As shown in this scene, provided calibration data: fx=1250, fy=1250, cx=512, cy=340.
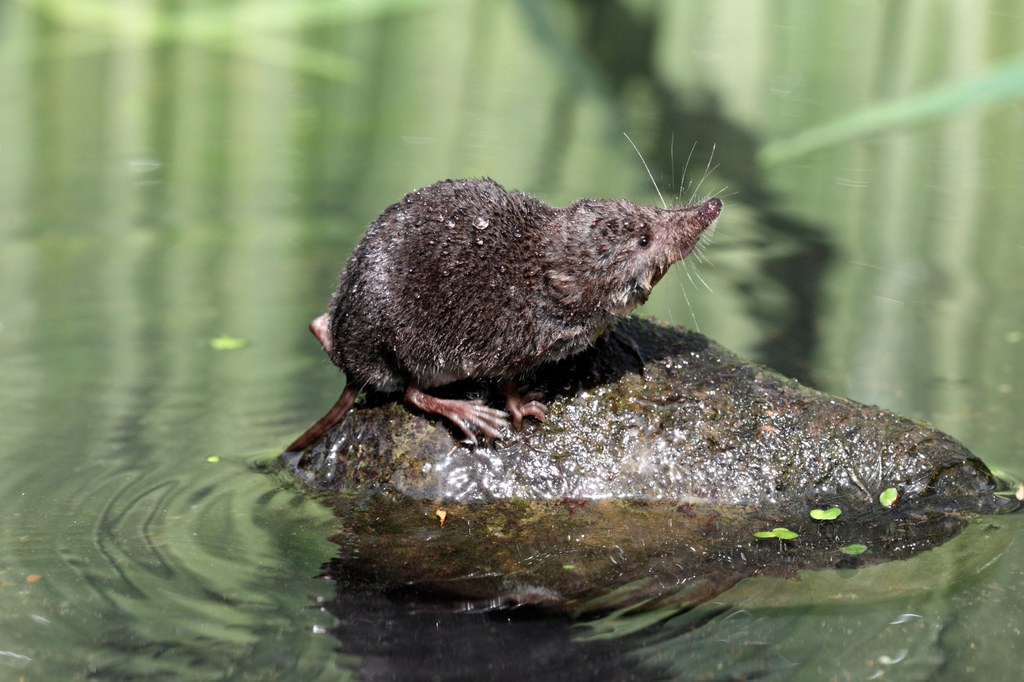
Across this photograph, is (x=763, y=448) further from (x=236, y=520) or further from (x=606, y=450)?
(x=236, y=520)

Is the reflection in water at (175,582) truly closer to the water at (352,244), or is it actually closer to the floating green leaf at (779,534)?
the water at (352,244)

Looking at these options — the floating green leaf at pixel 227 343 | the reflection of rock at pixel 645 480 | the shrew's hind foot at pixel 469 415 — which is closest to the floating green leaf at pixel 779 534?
the reflection of rock at pixel 645 480

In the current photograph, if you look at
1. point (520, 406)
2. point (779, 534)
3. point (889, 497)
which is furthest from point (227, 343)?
point (889, 497)

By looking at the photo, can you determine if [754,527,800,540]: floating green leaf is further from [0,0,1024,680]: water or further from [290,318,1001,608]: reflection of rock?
[0,0,1024,680]: water

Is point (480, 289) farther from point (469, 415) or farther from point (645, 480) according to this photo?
point (645, 480)

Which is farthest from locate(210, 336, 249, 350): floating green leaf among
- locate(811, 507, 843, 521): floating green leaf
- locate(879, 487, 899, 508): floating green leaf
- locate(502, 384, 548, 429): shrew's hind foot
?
locate(879, 487, 899, 508): floating green leaf
